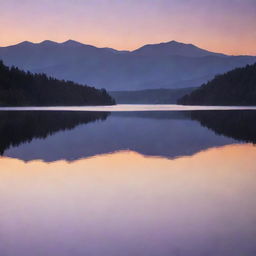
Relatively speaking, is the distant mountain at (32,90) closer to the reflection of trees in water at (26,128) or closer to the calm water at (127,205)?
the reflection of trees in water at (26,128)

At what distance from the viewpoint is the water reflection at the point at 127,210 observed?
9.38 m

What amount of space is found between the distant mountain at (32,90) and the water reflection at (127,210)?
127 meters

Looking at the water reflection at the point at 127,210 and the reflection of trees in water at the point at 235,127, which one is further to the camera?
the reflection of trees in water at the point at 235,127

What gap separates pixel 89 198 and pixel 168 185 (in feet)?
10.2

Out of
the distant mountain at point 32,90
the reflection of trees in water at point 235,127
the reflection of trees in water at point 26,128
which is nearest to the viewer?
the reflection of trees in water at point 26,128

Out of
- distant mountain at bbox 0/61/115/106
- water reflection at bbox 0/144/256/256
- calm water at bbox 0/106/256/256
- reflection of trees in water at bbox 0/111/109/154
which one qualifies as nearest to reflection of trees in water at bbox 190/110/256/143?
reflection of trees in water at bbox 0/111/109/154

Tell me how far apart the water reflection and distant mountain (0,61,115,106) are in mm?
126688

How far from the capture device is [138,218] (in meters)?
11.3

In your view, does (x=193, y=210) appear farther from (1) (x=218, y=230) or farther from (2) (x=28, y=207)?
(2) (x=28, y=207)

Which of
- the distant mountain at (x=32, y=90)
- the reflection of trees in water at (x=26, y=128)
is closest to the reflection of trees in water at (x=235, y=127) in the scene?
the reflection of trees in water at (x=26, y=128)

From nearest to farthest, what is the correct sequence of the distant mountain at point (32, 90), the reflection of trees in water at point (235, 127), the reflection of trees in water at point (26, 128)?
the reflection of trees in water at point (26, 128) → the reflection of trees in water at point (235, 127) → the distant mountain at point (32, 90)

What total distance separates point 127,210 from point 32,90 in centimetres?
15568

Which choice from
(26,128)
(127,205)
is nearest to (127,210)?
(127,205)

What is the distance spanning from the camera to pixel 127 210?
12062 mm
